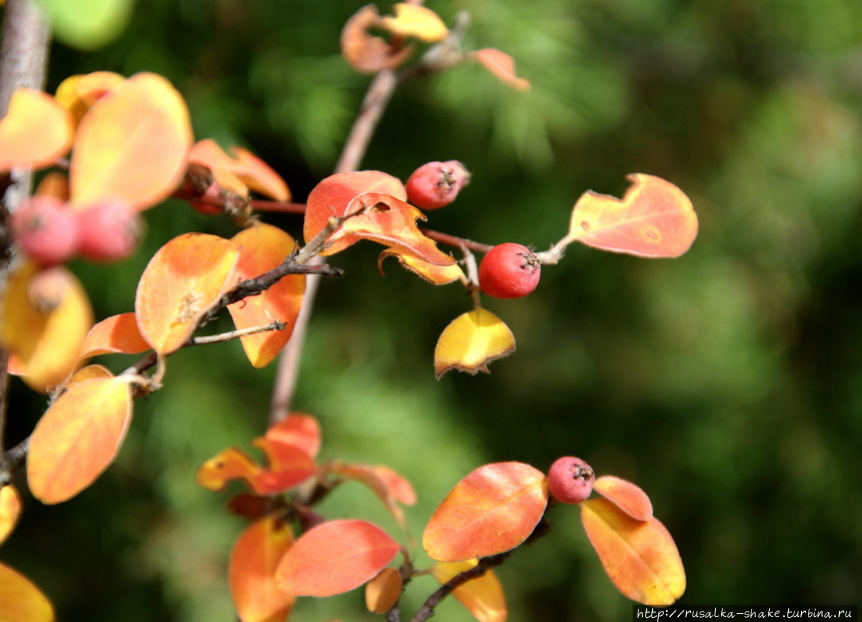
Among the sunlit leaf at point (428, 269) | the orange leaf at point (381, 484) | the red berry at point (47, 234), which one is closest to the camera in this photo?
the red berry at point (47, 234)

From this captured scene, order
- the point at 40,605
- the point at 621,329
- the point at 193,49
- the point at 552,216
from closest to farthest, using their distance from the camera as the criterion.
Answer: the point at 40,605 < the point at 193,49 < the point at 552,216 < the point at 621,329

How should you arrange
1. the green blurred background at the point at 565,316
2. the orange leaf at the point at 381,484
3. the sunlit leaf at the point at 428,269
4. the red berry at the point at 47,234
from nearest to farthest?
the red berry at the point at 47,234
the sunlit leaf at the point at 428,269
the orange leaf at the point at 381,484
the green blurred background at the point at 565,316

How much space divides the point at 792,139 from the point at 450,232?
2.07 feet

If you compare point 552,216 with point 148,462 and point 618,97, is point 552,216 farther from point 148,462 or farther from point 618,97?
point 148,462

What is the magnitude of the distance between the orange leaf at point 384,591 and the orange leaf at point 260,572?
0.13 feet

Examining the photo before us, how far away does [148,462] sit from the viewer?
0.91 metres

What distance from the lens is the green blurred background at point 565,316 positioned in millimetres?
832

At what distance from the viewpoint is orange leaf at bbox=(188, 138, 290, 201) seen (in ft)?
1.03

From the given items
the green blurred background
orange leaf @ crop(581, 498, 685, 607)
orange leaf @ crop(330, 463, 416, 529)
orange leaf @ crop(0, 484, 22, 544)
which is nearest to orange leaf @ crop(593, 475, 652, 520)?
orange leaf @ crop(581, 498, 685, 607)

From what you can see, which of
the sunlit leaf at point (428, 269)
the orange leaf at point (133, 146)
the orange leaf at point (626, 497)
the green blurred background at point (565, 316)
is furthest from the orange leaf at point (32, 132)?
the green blurred background at point (565, 316)

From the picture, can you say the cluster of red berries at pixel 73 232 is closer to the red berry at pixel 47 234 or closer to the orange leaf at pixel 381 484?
the red berry at pixel 47 234

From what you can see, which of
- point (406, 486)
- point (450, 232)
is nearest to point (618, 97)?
point (450, 232)

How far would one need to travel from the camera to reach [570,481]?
0.27m

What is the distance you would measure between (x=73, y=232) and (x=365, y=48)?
314mm
